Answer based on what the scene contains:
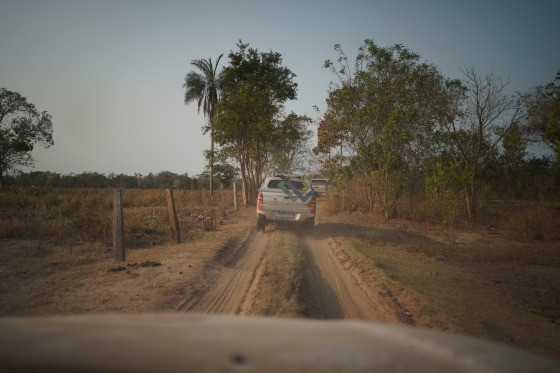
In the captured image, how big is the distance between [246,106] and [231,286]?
18832 mm

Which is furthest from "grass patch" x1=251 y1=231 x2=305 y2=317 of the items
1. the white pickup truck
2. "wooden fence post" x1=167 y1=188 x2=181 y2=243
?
"wooden fence post" x1=167 y1=188 x2=181 y2=243

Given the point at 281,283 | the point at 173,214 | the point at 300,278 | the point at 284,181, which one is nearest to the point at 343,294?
the point at 300,278

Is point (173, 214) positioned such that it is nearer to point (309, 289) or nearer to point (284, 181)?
point (284, 181)

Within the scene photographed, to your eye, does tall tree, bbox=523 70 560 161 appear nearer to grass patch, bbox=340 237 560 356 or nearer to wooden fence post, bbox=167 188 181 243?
grass patch, bbox=340 237 560 356

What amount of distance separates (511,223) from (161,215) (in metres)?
14.3

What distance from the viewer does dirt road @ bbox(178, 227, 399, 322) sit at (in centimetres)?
486

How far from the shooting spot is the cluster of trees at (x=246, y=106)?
23.2 metres

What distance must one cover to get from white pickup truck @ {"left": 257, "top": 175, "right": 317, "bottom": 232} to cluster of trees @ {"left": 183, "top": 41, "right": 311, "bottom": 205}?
11.1 meters

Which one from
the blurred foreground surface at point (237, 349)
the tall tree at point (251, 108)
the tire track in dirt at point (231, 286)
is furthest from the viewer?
the tall tree at point (251, 108)

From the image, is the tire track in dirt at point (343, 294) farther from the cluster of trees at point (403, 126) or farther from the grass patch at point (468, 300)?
the cluster of trees at point (403, 126)

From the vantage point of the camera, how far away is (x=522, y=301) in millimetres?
5480

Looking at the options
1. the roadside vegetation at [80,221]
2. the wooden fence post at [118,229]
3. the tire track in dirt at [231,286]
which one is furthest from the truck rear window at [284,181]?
the wooden fence post at [118,229]

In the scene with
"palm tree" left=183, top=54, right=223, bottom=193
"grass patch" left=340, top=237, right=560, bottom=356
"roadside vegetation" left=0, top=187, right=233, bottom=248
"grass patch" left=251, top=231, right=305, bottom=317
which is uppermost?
"palm tree" left=183, top=54, right=223, bottom=193

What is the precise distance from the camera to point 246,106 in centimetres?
2325
